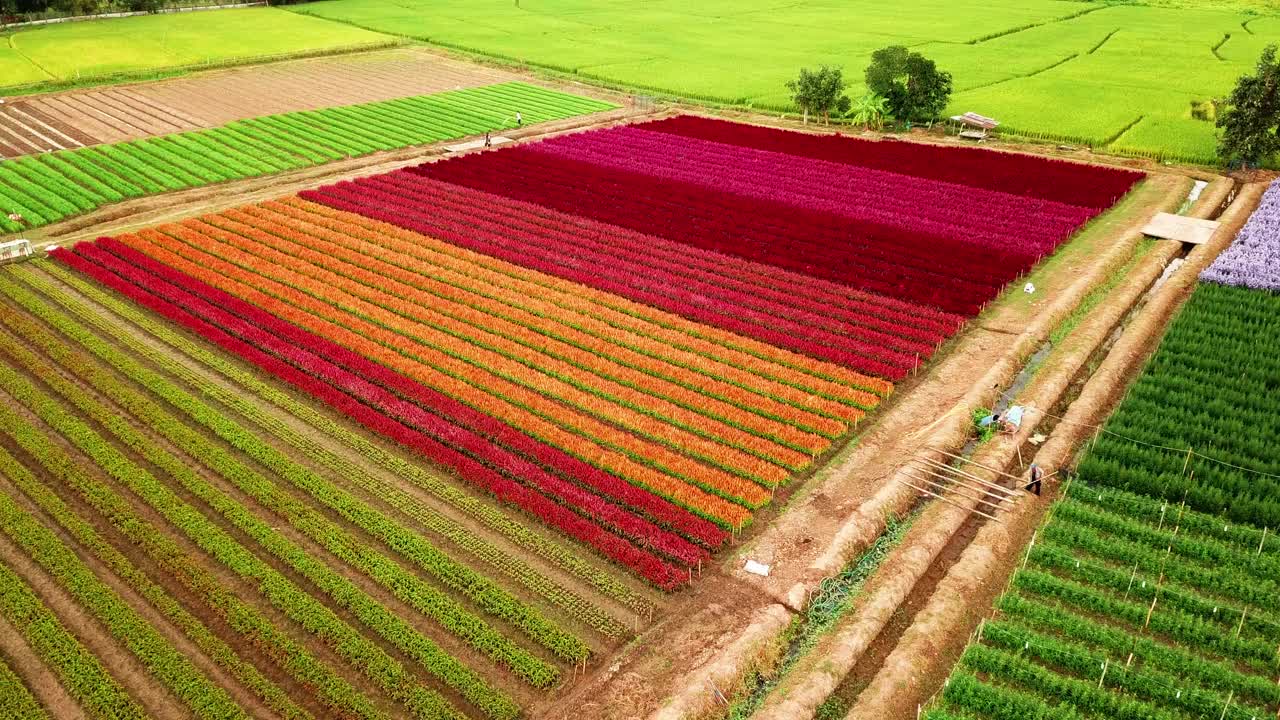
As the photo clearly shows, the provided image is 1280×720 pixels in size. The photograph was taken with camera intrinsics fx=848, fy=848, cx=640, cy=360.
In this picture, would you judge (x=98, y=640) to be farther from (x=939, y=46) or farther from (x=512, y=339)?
(x=939, y=46)

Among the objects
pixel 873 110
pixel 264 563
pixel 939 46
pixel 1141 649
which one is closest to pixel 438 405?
pixel 264 563

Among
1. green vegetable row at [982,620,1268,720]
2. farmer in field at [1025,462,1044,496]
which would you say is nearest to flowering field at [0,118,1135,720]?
farmer in field at [1025,462,1044,496]

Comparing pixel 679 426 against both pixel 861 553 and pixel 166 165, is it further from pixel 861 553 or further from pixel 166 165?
pixel 166 165

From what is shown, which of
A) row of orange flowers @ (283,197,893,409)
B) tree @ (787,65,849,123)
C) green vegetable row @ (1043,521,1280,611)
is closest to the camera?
green vegetable row @ (1043,521,1280,611)

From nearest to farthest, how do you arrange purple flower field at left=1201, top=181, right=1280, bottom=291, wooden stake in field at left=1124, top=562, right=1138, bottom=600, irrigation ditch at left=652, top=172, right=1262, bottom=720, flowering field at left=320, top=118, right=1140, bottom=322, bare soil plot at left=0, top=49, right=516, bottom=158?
irrigation ditch at left=652, top=172, right=1262, bottom=720 → wooden stake in field at left=1124, top=562, right=1138, bottom=600 → purple flower field at left=1201, top=181, right=1280, bottom=291 → flowering field at left=320, top=118, right=1140, bottom=322 → bare soil plot at left=0, top=49, right=516, bottom=158

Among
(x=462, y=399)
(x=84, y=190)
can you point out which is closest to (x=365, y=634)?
(x=462, y=399)

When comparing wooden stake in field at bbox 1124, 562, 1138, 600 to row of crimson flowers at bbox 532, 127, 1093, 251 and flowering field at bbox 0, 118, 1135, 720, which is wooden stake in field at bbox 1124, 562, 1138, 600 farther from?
row of crimson flowers at bbox 532, 127, 1093, 251
